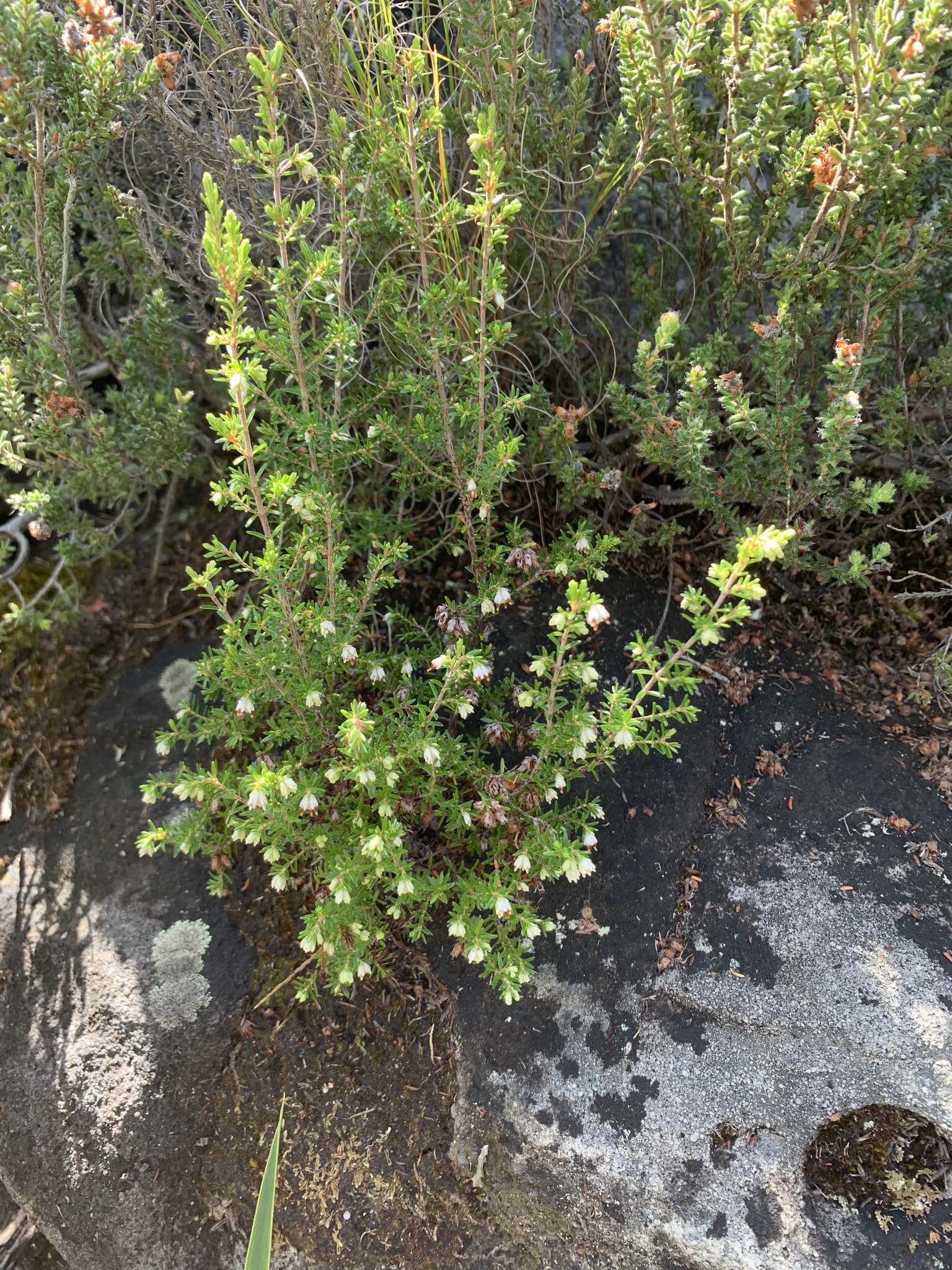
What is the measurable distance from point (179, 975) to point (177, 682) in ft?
3.63

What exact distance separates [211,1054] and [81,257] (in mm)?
3021

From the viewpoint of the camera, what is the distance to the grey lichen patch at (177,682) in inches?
133

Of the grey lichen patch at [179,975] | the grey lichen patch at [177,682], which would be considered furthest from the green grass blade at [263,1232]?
the grey lichen patch at [177,682]

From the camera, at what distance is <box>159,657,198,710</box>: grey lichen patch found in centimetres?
337

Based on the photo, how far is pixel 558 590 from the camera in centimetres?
307

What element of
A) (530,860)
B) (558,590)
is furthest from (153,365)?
(530,860)

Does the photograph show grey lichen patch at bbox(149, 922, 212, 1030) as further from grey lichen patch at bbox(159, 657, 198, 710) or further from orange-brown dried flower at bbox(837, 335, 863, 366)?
orange-brown dried flower at bbox(837, 335, 863, 366)

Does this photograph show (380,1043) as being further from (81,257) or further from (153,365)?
(81,257)

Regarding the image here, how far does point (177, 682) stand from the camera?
3424 millimetres

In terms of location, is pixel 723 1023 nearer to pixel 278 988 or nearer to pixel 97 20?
pixel 278 988

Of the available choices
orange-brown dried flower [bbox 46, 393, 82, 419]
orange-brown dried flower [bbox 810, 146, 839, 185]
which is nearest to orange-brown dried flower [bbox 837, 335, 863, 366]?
orange-brown dried flower [bbox 810, 146, 839, 185]

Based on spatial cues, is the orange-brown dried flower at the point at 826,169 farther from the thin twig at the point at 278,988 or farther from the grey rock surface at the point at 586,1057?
the thin twig at the point at 278,988

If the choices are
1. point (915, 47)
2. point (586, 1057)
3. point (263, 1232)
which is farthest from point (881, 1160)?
point (915, 47)

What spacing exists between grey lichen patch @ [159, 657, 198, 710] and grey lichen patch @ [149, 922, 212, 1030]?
848mm
